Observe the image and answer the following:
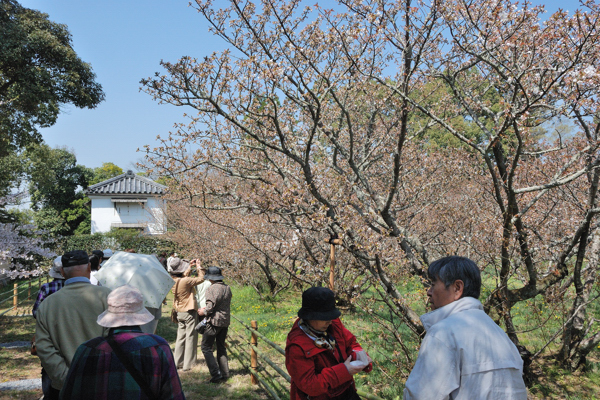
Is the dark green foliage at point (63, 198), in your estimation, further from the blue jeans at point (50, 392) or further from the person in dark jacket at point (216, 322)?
the blue jeans at point (50, 392)

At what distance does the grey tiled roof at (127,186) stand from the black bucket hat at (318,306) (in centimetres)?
2994

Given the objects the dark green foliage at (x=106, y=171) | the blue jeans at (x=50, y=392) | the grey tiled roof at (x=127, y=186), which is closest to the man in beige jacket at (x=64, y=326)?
the blue jeans at (x=50, y=392)

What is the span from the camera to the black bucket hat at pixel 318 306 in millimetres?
2547

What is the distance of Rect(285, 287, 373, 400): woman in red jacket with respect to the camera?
2.41 metres

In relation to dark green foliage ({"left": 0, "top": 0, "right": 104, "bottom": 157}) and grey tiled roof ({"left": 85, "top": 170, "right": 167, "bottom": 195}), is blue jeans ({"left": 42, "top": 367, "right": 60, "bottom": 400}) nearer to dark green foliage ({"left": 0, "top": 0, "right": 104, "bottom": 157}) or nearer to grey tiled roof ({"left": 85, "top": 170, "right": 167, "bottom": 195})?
dark green foliage ({"left": 0, "top": 0, "right": 104, "bottom": 157})

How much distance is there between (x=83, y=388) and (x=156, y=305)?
2422mm

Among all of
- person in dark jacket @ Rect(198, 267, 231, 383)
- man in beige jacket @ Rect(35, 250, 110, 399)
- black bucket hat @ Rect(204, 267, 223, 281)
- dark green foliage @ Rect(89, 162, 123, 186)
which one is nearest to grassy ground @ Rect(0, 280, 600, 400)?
person in dark jacket @ Rect(198, 267, 231, 383)

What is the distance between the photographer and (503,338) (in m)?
1.66

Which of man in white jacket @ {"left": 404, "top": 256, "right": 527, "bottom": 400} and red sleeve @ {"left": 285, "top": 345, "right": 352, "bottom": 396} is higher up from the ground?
man in white jacket @ {"left": 404, "top": 256, "right": 527, "bottom": 400}

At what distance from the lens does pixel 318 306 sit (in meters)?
2.57

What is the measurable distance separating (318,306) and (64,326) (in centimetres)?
183

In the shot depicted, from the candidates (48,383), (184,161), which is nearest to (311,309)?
(48,383)

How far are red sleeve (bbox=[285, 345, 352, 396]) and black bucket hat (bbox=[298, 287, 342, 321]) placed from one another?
0.20m

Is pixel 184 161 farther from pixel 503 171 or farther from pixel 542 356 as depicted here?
pixel 542 356
